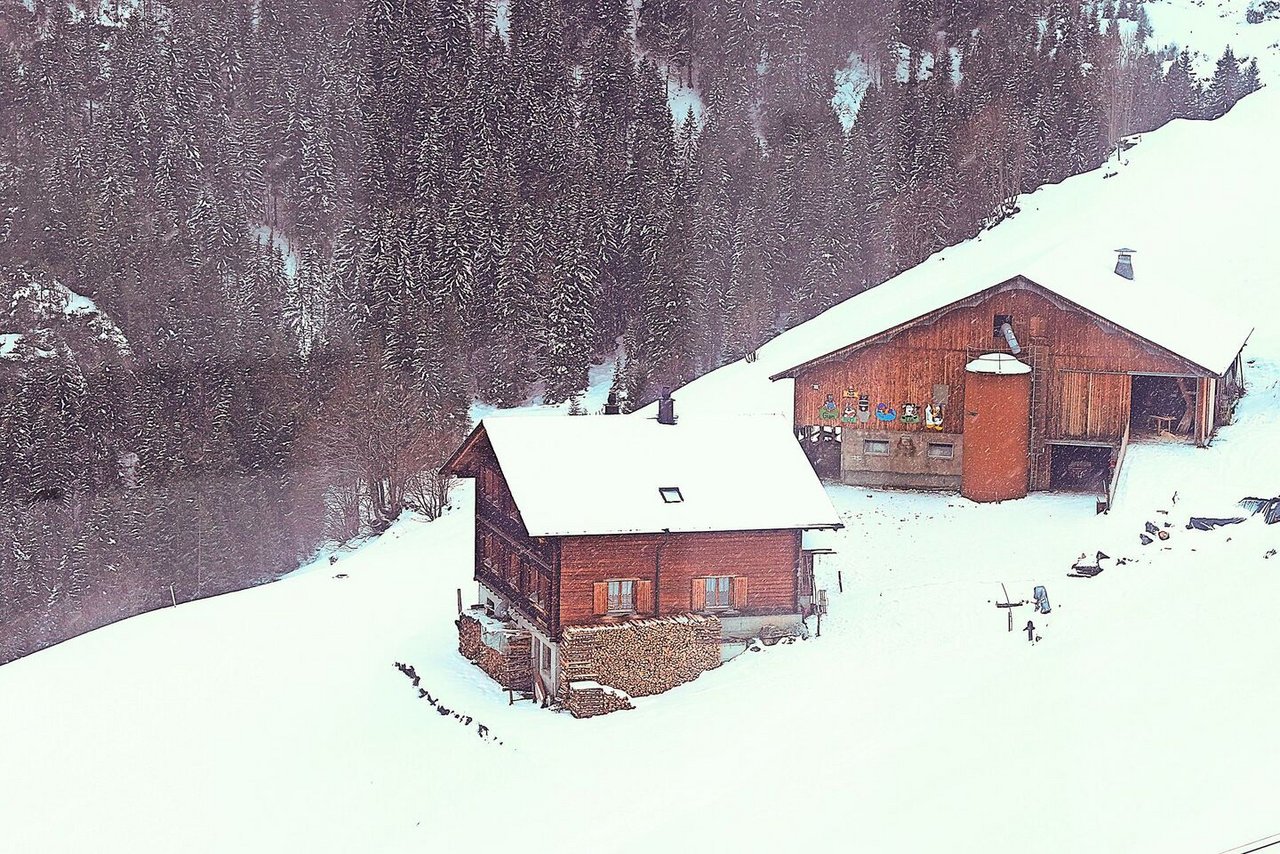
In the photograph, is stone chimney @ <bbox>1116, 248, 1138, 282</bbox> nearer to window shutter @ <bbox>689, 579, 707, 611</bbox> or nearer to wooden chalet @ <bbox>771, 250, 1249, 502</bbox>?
wooden chalet @ <bbox>771, 250, 1249, 502</bbox>

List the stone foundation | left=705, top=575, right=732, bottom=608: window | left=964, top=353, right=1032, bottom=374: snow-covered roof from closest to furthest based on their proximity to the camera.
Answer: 1. the stone foundation
2. left=705, top=575, right=732, bottom=608: window
3. left=964, top=353, right=1032, bottom=374: snow-covered roof

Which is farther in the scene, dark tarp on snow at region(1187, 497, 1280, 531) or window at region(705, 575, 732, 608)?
dark tarp on snow at region(1187, 497, 1280, 531)

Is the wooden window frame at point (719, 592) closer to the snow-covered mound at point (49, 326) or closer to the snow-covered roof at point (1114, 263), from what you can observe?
the snow-covered roof at point (1114, 263)

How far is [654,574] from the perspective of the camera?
3366cm

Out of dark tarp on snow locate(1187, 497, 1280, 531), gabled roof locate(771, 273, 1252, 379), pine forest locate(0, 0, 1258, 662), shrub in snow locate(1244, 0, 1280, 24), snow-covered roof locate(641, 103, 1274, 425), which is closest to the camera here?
dark tarp on snow locate(1187, 497, 1280, 531)

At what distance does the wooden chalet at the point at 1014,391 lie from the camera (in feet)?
142

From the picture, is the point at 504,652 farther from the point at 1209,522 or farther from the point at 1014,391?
the point at 1014,391

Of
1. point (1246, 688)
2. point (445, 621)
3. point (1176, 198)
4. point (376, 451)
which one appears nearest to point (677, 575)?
point (445, 621)

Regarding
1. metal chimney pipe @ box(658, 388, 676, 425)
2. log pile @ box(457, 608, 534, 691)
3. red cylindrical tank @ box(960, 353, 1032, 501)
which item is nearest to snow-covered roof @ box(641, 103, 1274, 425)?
red cylindrical tank @ box(960, 353, 1032, 501)

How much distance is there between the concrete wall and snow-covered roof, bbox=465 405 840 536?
901 cm

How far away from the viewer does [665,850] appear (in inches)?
965

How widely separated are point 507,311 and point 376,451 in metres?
24.6

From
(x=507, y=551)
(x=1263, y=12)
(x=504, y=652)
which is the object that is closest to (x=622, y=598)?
(x=504, y=652)

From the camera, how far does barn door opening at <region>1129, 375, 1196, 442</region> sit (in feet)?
144
